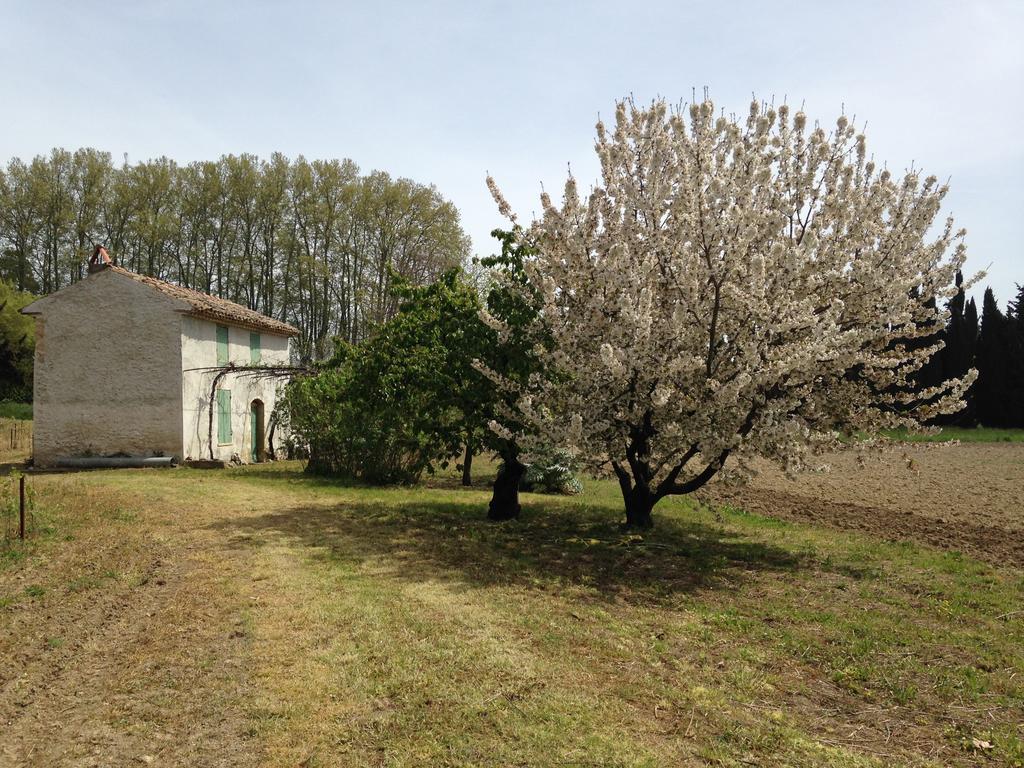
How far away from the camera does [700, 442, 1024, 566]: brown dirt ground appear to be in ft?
38.8

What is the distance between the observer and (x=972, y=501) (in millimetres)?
16438

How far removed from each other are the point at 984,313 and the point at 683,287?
46.8 meters

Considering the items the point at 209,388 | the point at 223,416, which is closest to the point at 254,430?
the point at 223,416

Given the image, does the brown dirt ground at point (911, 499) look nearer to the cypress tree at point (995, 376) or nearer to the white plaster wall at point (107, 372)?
the white plaster wall at point (107, 372)

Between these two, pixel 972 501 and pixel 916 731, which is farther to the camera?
pixel 972 501

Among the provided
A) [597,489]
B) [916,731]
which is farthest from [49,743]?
[597,489]

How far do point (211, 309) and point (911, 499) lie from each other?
20.2 m


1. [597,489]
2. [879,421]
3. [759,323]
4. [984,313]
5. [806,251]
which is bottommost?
[597,489]

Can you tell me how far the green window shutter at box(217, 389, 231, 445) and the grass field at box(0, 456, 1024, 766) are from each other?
453 inches

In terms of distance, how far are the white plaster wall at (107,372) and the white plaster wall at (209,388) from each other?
0.37 m

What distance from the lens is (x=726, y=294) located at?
9734 mm

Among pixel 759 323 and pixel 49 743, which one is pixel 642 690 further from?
pixel 759 323

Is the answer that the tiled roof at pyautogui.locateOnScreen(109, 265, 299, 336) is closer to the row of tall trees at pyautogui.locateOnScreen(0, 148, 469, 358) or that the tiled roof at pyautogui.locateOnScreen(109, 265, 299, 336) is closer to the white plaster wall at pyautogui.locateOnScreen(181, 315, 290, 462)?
the white plaster wall at pyautogui.locateOnScreen(181, 315, 290, 462)

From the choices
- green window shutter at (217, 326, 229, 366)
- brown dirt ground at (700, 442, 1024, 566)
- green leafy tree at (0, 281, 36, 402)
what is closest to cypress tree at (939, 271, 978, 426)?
brown dirt ground at (700, 442, 1024, 566)
